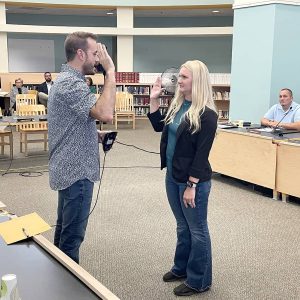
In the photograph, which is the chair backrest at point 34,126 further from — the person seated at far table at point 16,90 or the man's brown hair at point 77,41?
the man's brown hair at point 77,41

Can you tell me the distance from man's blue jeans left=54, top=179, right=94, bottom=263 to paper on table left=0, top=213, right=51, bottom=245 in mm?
243

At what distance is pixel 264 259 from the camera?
3.49 m

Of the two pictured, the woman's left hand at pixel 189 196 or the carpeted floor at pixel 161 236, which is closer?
the woman's left hand at pixel 189 196

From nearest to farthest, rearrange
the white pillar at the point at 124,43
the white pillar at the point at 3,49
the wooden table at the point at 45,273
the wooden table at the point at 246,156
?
the wooden table at the point at 45,273 → the wooden table at the point at 246,156 → the white pillar at the point at 3,49 → the white pillar at the point at 124,43

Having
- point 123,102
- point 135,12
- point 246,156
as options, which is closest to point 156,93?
point 246,156

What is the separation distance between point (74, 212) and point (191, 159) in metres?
0.79

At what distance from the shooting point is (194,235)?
2795mm

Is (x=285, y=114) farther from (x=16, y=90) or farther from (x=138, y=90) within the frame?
(x=138, y=90)

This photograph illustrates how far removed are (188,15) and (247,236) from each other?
1140cm

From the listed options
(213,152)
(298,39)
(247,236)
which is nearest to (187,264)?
(247,236)

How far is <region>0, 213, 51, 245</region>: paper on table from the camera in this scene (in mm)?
1919

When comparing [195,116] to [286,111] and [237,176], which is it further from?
[286,111]

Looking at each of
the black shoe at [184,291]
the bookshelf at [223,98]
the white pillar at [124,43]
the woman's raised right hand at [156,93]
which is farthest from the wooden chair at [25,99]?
the black shoe at [184,291]

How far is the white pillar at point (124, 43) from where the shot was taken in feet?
40.3
